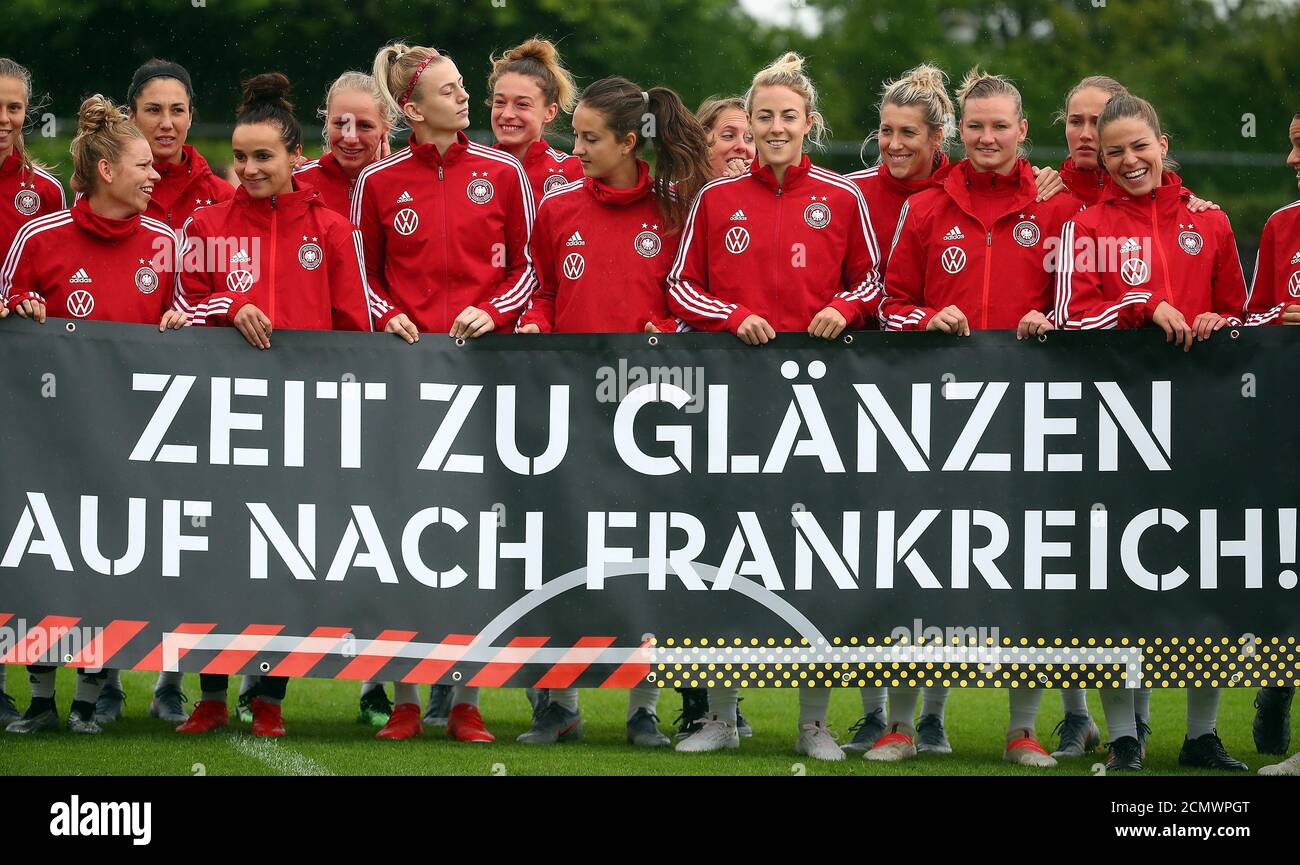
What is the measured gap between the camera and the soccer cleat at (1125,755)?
6074mm

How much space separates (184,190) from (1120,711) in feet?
13.4

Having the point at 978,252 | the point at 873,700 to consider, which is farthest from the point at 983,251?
the point at 873,700

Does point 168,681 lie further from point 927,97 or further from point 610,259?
point 927,97

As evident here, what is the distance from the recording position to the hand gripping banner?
19.1 ft

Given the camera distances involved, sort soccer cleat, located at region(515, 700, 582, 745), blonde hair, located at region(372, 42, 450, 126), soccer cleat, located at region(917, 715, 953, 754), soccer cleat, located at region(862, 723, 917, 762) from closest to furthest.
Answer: soccer cleat, located at region(862, 723, 917, 762) → soccer cleat, located at region(917, 715, 953, 754) → soccer cleat, located at region(515, 700, 582, 745) → blonde hair, located at region(372, 42, 450, 126)

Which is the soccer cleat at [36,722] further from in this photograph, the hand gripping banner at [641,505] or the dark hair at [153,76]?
the dark hair at [153,76]

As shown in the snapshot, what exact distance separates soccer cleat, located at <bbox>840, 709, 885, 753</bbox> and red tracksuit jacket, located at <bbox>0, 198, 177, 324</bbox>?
9.53 ft

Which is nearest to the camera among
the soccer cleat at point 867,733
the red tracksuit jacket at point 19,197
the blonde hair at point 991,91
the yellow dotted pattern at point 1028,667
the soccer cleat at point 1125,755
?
the yellow dotted pattern at point 1028,667

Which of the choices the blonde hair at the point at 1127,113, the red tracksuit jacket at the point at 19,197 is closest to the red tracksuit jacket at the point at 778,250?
the blonde hair at the point at 1127,113

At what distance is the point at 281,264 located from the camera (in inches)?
250

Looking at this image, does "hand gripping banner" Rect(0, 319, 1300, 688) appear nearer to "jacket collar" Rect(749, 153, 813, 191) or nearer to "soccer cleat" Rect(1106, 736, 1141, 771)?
"soccer cleat" Rect(1106, 736, 1141, 771)

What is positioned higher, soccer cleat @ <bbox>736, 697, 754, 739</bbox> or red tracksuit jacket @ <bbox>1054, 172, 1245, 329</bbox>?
red tracksuit jacket @ <bbox>1054, 172, 1245, 329</bbox>

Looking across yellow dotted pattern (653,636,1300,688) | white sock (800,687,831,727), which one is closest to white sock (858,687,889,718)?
white sock (800,687,831,727)

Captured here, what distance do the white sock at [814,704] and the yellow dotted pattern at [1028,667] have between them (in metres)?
0.34
